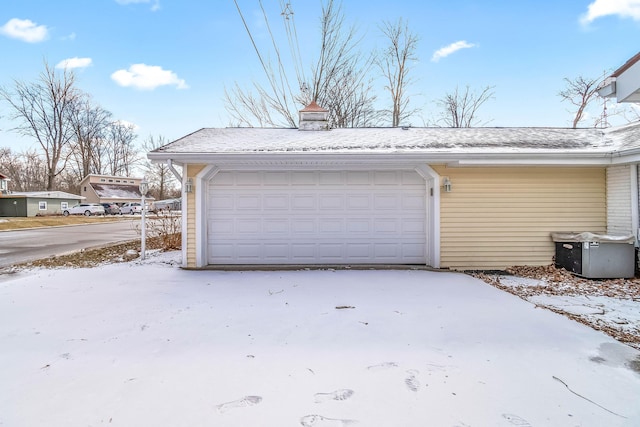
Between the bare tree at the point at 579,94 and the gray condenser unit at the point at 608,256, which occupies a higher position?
the bare tree at the point at 579,94

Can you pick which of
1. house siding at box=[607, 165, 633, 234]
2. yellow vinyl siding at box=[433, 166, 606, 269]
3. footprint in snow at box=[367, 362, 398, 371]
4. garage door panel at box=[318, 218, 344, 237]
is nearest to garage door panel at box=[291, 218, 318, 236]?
garage door panel at box=[318, 218, 344, 237]

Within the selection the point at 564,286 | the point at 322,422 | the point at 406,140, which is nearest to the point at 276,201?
the point at 406,140

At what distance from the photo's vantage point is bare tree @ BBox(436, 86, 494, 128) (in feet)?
63.8

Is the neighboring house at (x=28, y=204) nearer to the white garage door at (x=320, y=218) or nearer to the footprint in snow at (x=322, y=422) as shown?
the white garage door at (x=320, y=218)

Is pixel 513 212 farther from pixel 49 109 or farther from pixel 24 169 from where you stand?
pixel 24 169

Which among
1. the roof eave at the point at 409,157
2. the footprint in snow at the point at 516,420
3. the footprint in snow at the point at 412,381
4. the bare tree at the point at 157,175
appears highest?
the bare tree at the point at 157,175

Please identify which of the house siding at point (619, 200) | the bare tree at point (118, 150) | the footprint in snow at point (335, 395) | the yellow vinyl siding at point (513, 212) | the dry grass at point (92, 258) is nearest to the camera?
the footprint in snow at point (335, 395)

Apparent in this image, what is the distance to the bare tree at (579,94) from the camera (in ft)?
58.6

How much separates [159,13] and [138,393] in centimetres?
1180

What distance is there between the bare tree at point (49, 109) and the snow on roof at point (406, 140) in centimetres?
3498

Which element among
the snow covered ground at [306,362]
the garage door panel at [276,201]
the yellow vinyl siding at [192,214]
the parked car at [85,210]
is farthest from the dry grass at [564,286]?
the parked car at [85,210]

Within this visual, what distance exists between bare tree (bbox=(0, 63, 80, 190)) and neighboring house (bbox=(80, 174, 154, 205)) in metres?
3.22

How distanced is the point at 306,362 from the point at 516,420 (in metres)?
1.57

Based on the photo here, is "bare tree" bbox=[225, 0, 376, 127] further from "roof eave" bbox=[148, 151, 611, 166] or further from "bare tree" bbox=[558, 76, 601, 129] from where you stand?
"bare tree" bbox=[558, 76, 601, 129]
